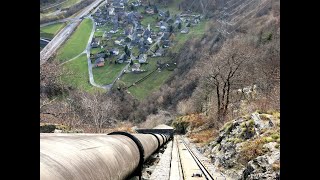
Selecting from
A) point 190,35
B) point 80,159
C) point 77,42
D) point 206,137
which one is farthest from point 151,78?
point 80,159

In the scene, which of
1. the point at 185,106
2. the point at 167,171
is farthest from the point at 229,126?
the point at 185,106

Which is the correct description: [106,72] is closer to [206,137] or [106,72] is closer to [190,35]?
[190,35]

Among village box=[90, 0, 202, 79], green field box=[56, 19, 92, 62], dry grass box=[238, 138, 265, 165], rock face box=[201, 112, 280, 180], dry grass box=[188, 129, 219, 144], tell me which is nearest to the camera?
rock face box=[201, 112, 280, 180]

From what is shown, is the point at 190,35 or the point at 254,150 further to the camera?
the point at 190,35

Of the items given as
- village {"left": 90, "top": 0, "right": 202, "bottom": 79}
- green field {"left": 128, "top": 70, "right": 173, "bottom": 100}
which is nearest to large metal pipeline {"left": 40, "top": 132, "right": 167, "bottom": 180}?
green field {"left": 128, "top": 70, "right": 173, "bottom": 100}

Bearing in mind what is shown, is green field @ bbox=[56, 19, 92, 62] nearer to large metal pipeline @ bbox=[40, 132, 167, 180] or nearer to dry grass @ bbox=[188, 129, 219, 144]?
dry grass @ bbox=[188, 129, 219, 144]

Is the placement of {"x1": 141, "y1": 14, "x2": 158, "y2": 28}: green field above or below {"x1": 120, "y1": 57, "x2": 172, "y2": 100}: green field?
above
